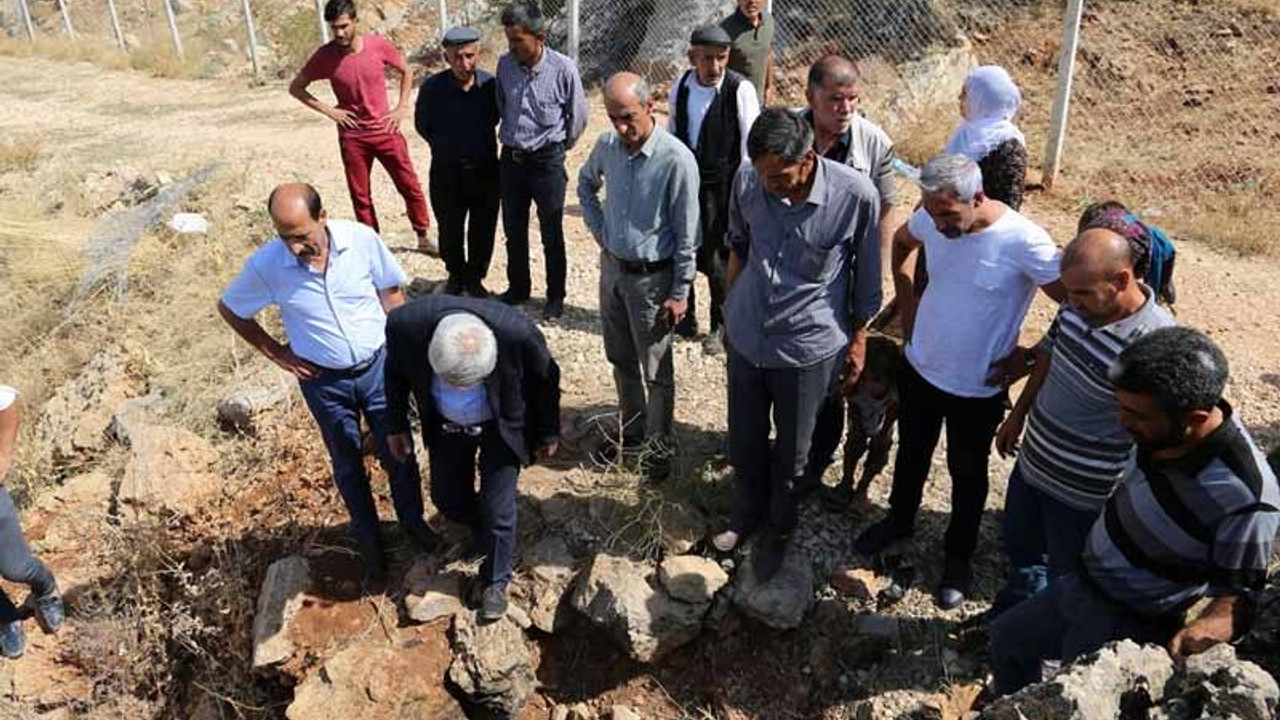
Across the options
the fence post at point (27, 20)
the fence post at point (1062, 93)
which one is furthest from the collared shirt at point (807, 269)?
the fence post at point (27, 20)

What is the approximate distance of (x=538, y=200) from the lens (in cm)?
530

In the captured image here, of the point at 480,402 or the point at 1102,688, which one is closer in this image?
the point at 1102,688

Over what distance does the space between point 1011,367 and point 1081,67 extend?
6918 millimetres

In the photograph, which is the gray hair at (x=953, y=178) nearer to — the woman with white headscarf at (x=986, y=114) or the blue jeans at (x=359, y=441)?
the woman with white headscarf at (x=986, y=114)

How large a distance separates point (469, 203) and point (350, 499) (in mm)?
2272

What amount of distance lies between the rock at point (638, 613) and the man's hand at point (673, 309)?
1065mm

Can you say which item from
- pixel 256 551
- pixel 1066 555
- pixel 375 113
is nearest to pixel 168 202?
pixel 375 113

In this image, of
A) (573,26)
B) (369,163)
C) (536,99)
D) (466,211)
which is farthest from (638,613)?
(573,26)

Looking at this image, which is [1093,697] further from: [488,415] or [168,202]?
[168,202]

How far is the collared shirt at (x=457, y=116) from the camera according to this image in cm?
528

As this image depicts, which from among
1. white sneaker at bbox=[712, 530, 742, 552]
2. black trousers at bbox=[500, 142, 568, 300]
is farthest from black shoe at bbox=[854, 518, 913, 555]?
black trousers at bbox=[500, 142, 568, 300]

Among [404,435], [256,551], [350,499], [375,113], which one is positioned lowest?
[256,551]

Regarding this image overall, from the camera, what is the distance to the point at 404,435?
3666 mm

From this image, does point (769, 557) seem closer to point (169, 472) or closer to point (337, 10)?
A: point (169, 472)
